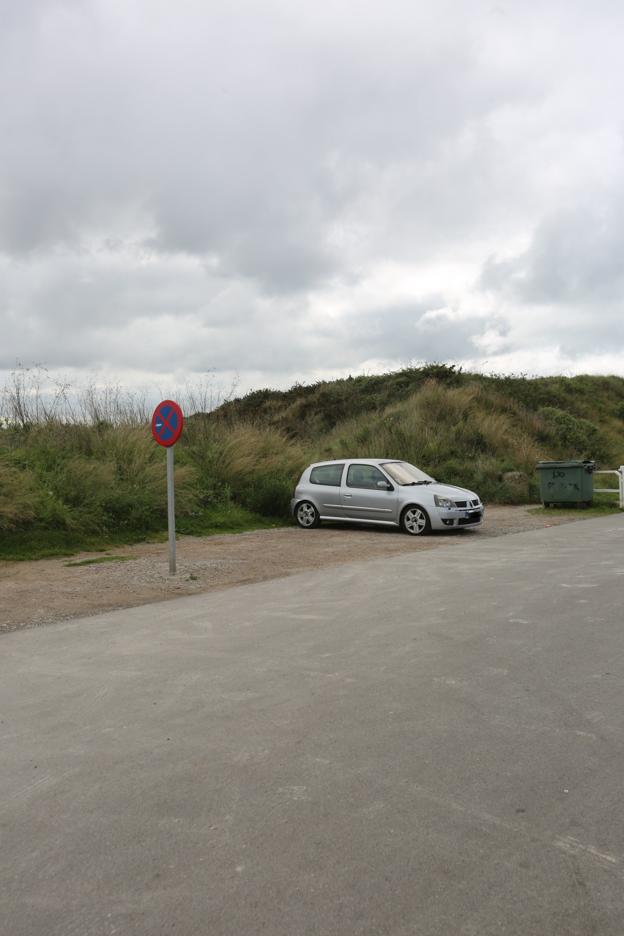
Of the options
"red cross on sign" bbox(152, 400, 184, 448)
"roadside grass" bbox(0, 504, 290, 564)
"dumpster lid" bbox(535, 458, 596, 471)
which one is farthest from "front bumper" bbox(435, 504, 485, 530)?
"red cross on sign" bbox(152, 400, 184, 448)

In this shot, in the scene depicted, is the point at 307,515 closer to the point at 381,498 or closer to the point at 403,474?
the point at 381,498

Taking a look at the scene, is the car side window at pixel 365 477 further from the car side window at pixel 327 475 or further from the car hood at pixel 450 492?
the car hood at pixel 450 492

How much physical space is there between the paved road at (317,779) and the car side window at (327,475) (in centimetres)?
1038

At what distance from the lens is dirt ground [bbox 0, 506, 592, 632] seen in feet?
32.2

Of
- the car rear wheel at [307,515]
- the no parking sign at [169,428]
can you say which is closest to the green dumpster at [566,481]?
the car rear wheel at [307,515]

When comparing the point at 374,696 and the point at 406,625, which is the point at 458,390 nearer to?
the point at 406,625

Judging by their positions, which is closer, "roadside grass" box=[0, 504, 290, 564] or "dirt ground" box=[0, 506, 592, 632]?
"dirt ground" box=[0, 506, 592, 632]

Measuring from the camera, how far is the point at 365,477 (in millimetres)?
17844

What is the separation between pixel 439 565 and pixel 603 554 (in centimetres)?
265

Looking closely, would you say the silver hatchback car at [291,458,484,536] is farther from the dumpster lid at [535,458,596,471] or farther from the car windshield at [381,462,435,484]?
the dumpster lid at [535,458,596,471]

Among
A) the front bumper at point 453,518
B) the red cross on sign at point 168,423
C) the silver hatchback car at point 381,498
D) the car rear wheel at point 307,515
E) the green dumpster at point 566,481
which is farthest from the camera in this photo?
the green dumpster at point 566,481

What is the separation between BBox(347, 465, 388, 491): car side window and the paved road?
9.81 meters

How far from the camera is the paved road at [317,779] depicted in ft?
9.83

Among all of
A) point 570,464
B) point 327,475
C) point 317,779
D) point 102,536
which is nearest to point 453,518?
point 327,475
